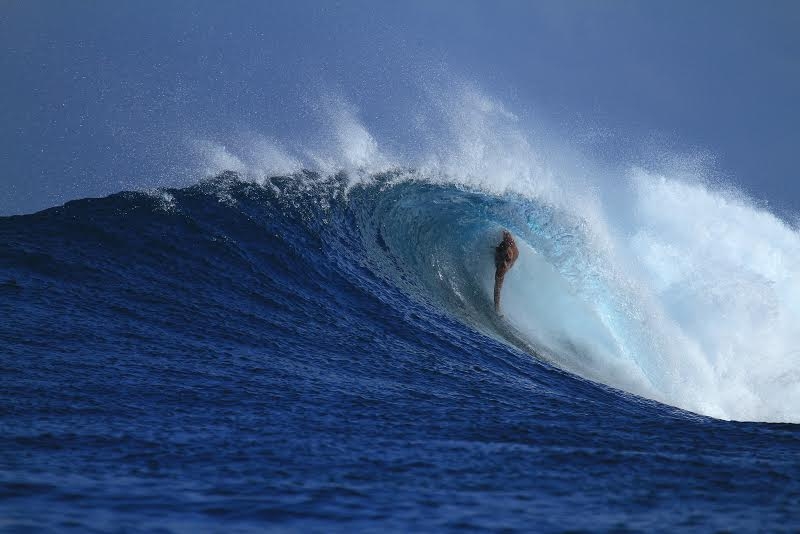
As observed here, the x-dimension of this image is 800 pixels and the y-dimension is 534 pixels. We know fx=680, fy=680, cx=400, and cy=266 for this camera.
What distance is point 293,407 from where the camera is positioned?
16.1ft

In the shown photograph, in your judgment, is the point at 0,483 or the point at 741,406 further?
the point at 741,406

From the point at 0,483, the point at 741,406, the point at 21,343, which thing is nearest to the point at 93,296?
the point at 21,343

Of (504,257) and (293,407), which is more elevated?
(504,257)

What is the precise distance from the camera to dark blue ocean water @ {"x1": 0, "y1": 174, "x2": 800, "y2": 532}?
3047mm

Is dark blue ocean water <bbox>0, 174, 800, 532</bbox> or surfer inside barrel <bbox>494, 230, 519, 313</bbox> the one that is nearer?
dark blue ocean water <bbox>0, 174, 800, 532</bbox>

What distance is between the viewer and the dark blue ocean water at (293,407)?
3.05 metres

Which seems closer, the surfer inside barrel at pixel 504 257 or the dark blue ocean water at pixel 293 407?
the dark blue ocean water at pixel 293 407

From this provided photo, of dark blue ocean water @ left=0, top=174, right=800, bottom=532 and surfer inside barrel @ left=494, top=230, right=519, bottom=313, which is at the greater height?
surfer inside barrel @ left=494, top=230, right=519, bottom=313

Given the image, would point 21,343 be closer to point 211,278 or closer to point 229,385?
point 229,385

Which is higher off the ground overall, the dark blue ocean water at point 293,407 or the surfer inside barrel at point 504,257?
the surfer inside barrel at point 504,257

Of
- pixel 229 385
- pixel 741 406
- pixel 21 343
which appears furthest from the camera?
pixel 741 406

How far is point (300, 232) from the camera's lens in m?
10.7

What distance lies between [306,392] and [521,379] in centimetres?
277

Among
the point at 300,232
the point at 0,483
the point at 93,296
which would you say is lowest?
the point at 0,483
